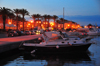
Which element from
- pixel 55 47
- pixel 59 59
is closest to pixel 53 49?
pixel 55 47

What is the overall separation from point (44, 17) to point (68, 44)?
104 metres

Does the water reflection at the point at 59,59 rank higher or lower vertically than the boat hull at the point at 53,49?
lower

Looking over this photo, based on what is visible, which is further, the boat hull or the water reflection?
the boat hull

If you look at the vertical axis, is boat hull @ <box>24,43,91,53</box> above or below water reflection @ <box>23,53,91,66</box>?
above

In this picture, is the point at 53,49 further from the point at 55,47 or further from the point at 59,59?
the point at 59,59

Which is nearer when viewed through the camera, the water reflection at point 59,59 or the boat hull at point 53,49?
the water reflection at point 59,59

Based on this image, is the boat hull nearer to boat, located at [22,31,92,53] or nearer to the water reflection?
boat, located at [22,31,92,53]

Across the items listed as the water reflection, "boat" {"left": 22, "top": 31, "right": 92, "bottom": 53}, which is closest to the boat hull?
"boat" {"left": 22, "top": 31, "right": 92, "bottom": 53}

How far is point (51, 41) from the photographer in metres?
16.4

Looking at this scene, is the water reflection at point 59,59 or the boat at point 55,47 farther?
the boat at point 55,47

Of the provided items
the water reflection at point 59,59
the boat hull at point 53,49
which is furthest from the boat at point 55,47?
the water reflection at point 59,59

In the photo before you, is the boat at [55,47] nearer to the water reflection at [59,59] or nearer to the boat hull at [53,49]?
the boat hull at [53,49]

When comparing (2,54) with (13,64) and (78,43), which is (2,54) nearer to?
(13,64)

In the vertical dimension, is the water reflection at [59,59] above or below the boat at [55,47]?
below
